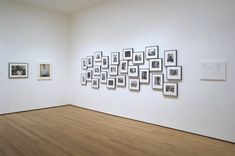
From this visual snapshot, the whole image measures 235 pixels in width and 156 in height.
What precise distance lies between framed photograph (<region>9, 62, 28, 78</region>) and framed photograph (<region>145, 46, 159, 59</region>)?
408 cm

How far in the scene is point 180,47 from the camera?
167 inches

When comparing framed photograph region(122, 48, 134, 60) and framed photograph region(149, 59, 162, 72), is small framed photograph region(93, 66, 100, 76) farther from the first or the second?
framed photograph region(149, 59, 162, 72)

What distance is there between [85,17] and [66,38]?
1.23m

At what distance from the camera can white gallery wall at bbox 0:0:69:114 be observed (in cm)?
583

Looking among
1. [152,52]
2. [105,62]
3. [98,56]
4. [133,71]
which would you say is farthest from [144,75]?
[98,56]

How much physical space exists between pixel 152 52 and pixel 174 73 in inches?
31.2

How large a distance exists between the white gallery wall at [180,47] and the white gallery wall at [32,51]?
1.75m

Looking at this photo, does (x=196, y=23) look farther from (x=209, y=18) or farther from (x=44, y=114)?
(x=44, y=114)

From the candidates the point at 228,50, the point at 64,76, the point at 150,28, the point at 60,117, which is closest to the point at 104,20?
the point at 150,28

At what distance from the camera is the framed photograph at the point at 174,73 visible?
4258 mm

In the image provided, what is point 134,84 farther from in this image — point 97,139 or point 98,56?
point 97,139

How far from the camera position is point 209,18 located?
3.81m

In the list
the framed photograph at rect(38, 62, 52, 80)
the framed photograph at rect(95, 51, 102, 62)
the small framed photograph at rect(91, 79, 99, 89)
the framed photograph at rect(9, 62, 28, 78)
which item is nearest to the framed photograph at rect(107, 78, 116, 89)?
the small framed photograph at rect(91, 79, 99, 89)

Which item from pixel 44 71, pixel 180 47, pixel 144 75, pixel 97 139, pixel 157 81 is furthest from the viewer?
pixel 44 71
